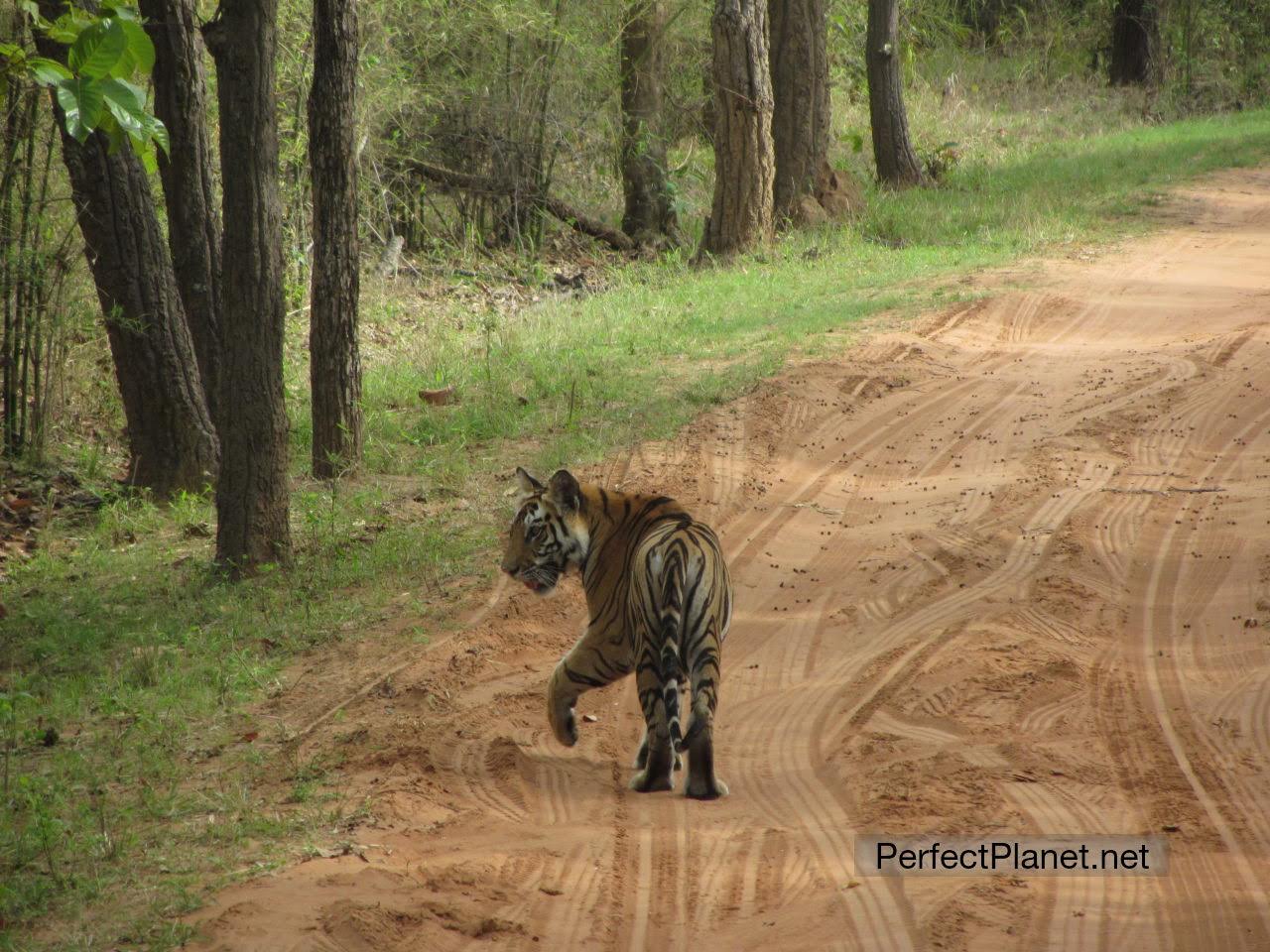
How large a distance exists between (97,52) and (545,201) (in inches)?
643

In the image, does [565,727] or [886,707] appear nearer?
[565,727]

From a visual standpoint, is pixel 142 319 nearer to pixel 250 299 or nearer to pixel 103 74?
pixel 250 299

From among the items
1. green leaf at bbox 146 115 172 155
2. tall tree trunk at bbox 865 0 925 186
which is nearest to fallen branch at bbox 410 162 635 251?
tall tree trunk at bbox 865 0 925 186

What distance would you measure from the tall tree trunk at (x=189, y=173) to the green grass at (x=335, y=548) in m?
1.55

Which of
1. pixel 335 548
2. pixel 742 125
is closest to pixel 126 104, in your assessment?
pixel 335 548

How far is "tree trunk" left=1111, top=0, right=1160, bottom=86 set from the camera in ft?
101

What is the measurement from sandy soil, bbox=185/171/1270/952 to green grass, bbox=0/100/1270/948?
0.46m

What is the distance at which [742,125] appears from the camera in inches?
724

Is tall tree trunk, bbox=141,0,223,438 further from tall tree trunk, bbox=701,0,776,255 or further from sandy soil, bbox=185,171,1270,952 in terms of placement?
tall tree trunk, bbox=701,0,776,255

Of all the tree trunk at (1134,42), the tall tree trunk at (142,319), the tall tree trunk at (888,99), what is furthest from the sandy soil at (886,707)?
the tree trunk at (1134,42)

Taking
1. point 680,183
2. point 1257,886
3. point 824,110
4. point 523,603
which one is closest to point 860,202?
point 824,110

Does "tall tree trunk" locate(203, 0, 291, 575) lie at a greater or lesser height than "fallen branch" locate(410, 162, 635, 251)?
lesser

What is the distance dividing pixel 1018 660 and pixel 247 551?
15.9 feet

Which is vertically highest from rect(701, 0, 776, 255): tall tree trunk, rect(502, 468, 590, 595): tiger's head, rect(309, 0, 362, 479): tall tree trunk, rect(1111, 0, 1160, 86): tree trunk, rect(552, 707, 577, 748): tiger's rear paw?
rect(1111, 0, 1160, 86): tree trunk
